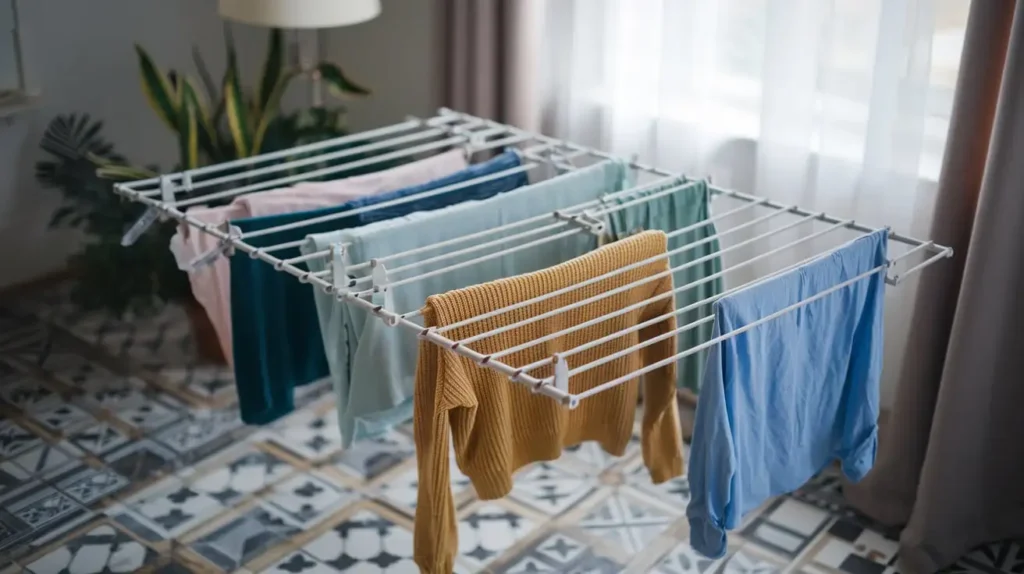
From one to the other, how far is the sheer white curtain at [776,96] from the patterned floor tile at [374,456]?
889 millimetres

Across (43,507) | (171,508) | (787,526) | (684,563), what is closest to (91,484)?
(43,507)

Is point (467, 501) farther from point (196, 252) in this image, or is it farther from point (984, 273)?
point (984, 273)

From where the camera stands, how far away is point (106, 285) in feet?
10.4

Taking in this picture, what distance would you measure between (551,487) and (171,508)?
863 mm

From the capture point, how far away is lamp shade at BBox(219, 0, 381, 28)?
2.76 m

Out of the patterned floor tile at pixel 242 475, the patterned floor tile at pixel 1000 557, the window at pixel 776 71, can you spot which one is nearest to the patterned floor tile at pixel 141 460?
the patterned floor tile at pixel 242 475

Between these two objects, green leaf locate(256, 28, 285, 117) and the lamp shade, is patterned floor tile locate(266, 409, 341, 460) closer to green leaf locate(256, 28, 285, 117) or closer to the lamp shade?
green leaf locate(256, 28, 285, 117)

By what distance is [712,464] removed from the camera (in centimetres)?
188

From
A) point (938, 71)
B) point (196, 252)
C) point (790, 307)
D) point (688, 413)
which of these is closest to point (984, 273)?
point (938, 71)

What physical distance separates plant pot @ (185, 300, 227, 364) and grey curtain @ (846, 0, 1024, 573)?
1.72 metres

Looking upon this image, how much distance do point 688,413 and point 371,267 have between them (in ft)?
4.10

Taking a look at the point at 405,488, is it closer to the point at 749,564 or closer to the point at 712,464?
the point at 749,564

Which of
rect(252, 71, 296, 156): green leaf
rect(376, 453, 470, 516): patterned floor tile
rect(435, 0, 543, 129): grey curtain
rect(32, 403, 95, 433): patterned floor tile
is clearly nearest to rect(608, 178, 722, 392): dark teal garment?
rect(376, 453, 470, 516): patterned floor tile

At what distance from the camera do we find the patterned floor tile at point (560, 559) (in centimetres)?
254
